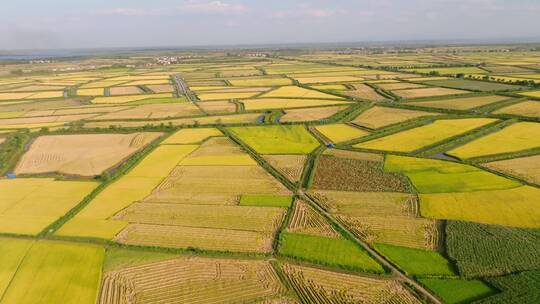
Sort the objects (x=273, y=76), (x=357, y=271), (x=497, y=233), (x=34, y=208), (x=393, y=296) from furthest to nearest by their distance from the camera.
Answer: (x=273, y=76)
(x=34, y=208)
(x=497, y=233)
(x=357, y=271)
(x=393, y=296)

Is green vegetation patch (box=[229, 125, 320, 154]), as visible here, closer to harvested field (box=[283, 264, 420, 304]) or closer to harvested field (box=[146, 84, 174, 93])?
harvested field (box=[283, 264, 420, 304])

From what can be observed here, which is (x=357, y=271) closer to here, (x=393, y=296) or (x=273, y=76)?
(x=393, y=296)

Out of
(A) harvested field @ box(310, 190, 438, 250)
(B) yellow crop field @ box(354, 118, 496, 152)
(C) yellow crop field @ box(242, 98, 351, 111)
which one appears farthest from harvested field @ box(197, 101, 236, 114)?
(A) harvested field @ box(310, 190, 438, 250)

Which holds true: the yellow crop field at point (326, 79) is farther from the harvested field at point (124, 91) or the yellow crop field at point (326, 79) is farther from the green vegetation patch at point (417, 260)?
the green vegetation patch at point (417, 260)

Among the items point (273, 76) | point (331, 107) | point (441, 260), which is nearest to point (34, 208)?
point (441, 260)

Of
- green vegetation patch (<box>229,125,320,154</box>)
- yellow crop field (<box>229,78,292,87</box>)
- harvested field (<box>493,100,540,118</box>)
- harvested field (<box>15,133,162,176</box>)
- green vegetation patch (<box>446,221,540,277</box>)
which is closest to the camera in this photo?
green vegetation patch (<box>446,221,540,277</box>)

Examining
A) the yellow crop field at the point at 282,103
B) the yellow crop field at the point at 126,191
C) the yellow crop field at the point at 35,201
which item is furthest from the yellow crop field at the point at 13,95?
the yellow crop field at the point at 126,191

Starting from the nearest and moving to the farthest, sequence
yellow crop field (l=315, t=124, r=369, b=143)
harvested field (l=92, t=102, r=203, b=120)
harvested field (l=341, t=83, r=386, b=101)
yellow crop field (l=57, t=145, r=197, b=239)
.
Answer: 1. yellow crop field (l=57, t=145, r=197, b=239)
2. yellow crop field (l=315, t=124, r=369, b=143)
3. harvested field (l=92, t=102, r=203, b=120)
4. harvested field (l=341, t=83, r=386, b=101)
